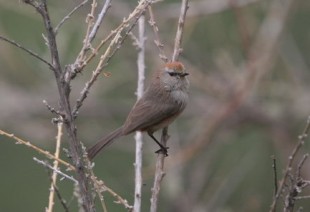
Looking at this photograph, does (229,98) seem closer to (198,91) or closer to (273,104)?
(273,104)

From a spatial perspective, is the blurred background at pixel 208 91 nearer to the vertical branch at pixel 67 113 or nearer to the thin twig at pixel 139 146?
the thin twig at pixel 139 146

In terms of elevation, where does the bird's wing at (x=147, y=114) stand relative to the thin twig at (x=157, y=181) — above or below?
above

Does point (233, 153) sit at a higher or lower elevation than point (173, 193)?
higher

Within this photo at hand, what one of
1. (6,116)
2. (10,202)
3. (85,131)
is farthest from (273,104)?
(10,202)

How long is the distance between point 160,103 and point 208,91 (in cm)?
193

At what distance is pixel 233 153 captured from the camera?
873 centimetres

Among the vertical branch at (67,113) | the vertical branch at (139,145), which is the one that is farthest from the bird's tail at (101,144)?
the vertical branch at (67,113)

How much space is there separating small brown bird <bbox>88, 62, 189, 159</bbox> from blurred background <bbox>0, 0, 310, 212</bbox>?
1350 millimetres

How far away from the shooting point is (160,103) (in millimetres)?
5734

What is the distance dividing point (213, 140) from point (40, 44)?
2.05 metres

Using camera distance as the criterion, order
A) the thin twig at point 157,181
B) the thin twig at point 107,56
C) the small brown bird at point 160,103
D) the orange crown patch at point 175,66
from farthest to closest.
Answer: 1. the small brown bird at point 160,103
2. the orange crown patch at point 175,66
3. the thin twig at point 157,181
4. the thin twig at point 107,56

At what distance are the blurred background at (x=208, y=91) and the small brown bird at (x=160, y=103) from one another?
135 centimetres

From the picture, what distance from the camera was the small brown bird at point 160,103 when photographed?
5.50m

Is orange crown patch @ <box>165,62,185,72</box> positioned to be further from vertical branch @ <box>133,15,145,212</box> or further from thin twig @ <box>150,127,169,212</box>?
thin twig @ <box>150,127,169,212</box>
